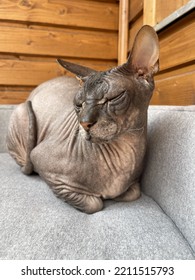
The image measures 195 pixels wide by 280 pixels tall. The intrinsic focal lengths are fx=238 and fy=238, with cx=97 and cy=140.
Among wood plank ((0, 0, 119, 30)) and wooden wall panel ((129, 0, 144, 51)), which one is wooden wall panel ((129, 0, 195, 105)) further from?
wood plank ((0, 0, 119, 30))

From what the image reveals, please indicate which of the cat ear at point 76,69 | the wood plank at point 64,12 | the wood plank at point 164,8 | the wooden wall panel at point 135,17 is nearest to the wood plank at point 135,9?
the wooden wall panel at point 135,17

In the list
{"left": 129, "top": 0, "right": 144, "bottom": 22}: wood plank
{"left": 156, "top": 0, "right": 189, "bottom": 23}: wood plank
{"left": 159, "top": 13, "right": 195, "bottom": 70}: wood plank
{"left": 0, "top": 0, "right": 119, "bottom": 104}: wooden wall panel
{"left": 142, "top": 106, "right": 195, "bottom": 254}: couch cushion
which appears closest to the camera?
{"left": 142, "top": 106, "right": 195, "bottom": 254}: couch cushion

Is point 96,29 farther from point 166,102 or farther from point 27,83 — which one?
point 166,102

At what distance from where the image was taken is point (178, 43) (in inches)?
46.4

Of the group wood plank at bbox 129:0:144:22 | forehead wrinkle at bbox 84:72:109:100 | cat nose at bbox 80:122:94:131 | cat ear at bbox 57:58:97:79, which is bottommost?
cat nose at bbox 80:122:94:131

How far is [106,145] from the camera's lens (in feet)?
2.65

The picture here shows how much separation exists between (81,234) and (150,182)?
1.30 feet

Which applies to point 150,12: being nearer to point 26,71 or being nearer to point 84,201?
point 26,71

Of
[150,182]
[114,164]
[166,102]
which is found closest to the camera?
[114,164]

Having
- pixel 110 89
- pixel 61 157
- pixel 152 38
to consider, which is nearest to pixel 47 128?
pixel 61 157

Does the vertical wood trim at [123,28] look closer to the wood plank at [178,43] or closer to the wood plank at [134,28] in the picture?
the wood plank at [134,28]

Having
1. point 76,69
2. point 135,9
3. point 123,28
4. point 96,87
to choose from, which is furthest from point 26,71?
point 96,87

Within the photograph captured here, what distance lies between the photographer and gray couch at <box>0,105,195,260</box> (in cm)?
61

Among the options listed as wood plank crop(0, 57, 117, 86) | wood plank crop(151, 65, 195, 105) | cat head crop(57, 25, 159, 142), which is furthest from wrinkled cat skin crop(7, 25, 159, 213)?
wood plank crop(0, 57, 117, 86)
